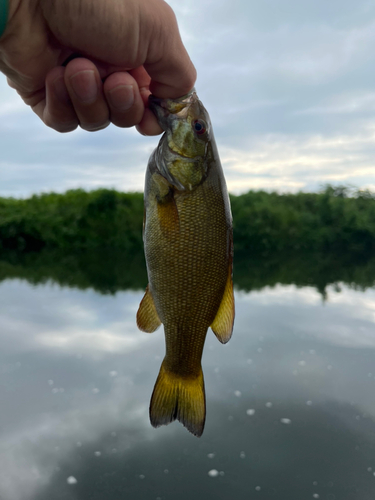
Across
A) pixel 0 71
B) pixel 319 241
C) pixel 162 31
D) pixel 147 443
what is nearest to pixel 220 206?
pixel 162 31

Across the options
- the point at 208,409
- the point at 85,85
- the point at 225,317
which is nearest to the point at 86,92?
the point at 85,85

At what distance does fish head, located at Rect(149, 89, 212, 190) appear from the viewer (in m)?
1.97

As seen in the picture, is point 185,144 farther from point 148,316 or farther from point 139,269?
point 139,269

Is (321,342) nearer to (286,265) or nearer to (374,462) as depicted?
(374,462)

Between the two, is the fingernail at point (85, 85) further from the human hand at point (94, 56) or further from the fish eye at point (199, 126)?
the fish eye at point (199, 126)

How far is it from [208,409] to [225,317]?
12.2 metres

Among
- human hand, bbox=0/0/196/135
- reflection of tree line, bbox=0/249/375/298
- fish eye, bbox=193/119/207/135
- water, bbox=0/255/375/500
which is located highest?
human hand, bbox=0/0/196/135

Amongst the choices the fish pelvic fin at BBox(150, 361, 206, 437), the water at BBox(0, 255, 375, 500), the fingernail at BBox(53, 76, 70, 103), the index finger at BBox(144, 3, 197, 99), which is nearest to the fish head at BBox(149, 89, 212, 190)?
the index finger at BBox(144, 3, 197, 99)

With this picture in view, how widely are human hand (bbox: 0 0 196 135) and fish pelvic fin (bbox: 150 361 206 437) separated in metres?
1.52

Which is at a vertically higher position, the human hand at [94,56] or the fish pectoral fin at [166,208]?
the human hand at [94,56]

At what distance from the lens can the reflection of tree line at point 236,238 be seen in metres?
31.9

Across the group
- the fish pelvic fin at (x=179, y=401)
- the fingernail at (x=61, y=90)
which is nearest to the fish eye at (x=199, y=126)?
the fingernail at (x=61, y=90)

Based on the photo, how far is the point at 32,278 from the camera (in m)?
30.8

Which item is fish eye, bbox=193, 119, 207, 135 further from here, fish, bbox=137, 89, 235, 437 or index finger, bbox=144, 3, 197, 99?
index finger, bbox=144, 3, 197, 99
